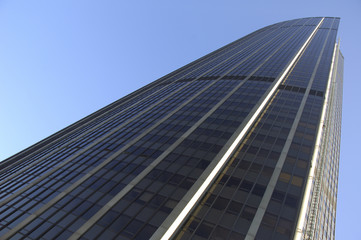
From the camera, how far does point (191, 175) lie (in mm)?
31422

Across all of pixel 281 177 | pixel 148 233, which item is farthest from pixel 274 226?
pixel 148 233

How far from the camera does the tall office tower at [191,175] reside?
25.4 metres

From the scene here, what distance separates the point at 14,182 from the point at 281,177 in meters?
43.1

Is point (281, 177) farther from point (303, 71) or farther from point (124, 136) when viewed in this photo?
point (303, 71)

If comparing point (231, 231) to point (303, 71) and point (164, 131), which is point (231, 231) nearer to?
point (164, 131)

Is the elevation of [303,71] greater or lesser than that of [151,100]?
greater

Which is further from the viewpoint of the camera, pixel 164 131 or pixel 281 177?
pixel 164 131

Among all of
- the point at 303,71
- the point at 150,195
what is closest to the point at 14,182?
the point at 150,195

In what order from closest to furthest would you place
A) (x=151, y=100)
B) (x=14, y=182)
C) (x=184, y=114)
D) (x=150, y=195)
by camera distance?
(x=150, y=195)
(x=14, y=182)
(x=184, y=114)
(x=151, y=100)

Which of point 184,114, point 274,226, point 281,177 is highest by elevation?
point 184,114

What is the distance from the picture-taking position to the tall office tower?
1000 inches

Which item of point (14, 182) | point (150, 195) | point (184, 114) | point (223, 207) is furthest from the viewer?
point (184, 114)

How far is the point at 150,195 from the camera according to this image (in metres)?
29.2

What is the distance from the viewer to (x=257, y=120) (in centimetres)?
4431
